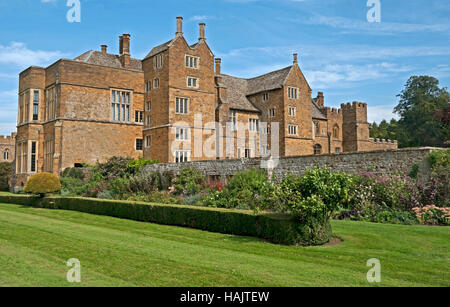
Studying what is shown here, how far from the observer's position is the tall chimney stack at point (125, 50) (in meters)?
38.2

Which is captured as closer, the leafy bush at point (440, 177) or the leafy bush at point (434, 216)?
the leafy bush at point (434, 216)

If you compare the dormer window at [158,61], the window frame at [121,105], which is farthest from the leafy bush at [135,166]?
the dormer window at [158,61]

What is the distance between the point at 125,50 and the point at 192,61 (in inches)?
290

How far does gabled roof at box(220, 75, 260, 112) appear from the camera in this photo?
42.3 metres

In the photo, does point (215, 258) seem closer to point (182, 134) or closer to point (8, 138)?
point (182, 134)

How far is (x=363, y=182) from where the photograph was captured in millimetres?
16203

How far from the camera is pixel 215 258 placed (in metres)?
8.59

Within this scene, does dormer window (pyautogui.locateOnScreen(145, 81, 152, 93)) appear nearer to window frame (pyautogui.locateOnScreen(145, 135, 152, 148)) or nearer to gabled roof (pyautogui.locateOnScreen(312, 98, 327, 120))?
window frame (pyautogui.locateOnScreen(145, 135, 152, 148))

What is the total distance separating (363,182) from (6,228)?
13463 mm

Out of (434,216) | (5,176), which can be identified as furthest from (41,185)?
(5,176)

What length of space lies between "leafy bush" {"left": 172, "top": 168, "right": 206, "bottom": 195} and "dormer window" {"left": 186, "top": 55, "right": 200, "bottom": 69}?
47.9ft

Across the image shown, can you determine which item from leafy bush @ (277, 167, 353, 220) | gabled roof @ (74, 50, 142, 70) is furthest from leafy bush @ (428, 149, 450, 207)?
gabled roof @ (74, 50, 142, 70)

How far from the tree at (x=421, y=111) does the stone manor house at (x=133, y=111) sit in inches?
1216

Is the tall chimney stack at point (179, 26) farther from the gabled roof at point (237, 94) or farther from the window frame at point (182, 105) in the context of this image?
the gabled roof at point (237, 94)
